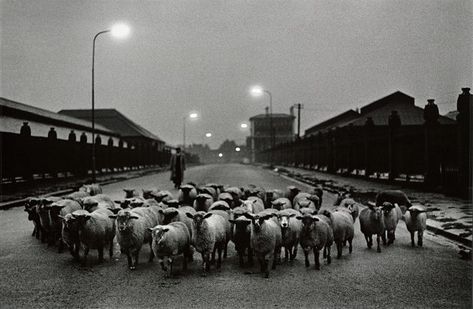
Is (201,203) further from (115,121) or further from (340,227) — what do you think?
(115,121)

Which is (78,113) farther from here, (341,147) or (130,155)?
(341,147)

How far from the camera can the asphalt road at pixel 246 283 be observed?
5.43 metres


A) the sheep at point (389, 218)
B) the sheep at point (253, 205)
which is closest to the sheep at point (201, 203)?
the sheep at point (253, 205)

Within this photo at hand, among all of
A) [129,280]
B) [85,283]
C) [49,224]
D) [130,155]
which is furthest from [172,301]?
[130,155]

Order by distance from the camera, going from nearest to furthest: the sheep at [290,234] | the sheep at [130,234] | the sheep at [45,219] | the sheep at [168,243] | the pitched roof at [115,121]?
the sheep at [168,243]
the sheep at [130,234]
the sheep at [290,234]
the sheep at [45,219]
the pitched roof at [115,121]

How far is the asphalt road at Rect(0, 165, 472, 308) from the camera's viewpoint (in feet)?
17.8

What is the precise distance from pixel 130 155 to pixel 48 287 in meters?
45.8

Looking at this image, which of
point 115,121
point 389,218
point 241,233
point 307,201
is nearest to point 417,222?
point 389,218

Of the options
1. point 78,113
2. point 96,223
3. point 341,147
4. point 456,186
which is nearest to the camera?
point 96,223

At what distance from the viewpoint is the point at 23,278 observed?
6.57 metres

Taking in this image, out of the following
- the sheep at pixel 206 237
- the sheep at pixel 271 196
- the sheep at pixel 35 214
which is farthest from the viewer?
the sheep at pixel 271 196

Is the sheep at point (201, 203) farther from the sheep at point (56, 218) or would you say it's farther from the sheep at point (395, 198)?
the sheep at point (395, 198)

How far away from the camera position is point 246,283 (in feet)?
20.6

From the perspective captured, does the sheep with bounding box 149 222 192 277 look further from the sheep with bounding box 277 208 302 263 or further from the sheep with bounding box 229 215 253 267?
the sheep with bounding box 277 208 302 263
